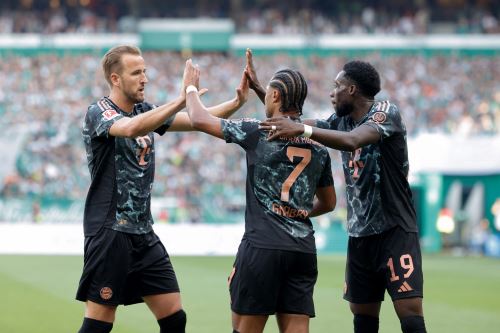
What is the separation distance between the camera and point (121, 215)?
657 cm

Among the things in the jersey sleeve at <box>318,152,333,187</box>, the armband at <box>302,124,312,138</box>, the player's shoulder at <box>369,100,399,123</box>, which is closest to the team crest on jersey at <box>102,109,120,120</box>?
the armband at <box>302,124,312,138</box>

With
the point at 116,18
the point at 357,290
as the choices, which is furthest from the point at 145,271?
the point at 116,18

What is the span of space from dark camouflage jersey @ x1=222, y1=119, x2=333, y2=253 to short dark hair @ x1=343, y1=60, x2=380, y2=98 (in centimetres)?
103

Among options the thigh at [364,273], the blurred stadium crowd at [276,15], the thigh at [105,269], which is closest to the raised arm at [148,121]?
the thigh at [105,269]

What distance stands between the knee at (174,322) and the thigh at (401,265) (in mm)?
1571

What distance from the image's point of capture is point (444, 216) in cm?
2830

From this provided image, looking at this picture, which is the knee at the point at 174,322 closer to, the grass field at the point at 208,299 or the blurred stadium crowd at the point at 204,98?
the grass field at the point at 208,299

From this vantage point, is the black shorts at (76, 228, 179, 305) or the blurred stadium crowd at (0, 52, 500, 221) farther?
the blurred stadium crowd at (0, 52, 500, 221)

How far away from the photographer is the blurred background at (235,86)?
29.2 meters

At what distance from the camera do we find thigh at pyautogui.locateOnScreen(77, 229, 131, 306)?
21.1 feet

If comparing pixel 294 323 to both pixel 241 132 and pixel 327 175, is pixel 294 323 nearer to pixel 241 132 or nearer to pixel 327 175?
pixel 327 175

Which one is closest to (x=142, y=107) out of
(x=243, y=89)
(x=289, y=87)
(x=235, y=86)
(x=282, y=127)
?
(x=243, y=89)

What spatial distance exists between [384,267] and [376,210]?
44 centimetres

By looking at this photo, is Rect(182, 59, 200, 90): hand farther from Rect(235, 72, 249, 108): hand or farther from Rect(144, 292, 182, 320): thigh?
Rect(144, 292, 182, 320): thigh
